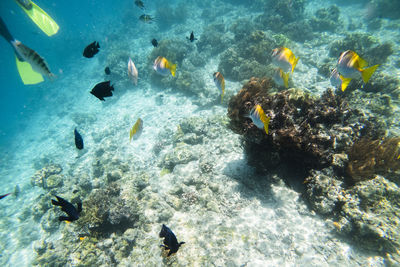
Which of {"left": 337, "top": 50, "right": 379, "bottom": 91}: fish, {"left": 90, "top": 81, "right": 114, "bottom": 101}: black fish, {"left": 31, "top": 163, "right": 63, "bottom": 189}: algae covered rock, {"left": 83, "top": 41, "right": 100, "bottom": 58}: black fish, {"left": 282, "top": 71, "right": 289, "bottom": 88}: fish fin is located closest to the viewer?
{"left": 90, "top": 81, "right": 114, "bottom": 101}: black fish

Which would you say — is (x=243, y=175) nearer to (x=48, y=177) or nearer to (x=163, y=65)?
(x=163, y=65)

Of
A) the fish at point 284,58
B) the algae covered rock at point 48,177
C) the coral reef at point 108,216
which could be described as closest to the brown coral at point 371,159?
the fish at point 284,58

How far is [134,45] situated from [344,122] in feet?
79.3

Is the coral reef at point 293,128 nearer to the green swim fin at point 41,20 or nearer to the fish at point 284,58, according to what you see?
the fish at point 284,58

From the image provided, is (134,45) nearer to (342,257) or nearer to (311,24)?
(311,24)

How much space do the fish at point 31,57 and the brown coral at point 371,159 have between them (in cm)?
584

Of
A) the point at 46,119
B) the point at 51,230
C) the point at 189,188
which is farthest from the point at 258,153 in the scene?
the point at 46,119

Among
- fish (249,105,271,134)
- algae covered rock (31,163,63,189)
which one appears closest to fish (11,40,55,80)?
fish (249,105,271,134)

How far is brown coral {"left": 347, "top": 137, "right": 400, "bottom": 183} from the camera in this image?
12.0 feet

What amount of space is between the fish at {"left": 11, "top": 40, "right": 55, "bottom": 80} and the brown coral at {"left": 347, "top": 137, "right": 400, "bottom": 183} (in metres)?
5.84

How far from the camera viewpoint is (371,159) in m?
3.75

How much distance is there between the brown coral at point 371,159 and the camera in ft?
12.0

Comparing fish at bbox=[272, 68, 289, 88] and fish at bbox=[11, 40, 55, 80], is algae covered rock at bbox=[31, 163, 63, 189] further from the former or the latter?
fish at bbox=[272, 68, 289, 88]

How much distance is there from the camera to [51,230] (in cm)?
753
